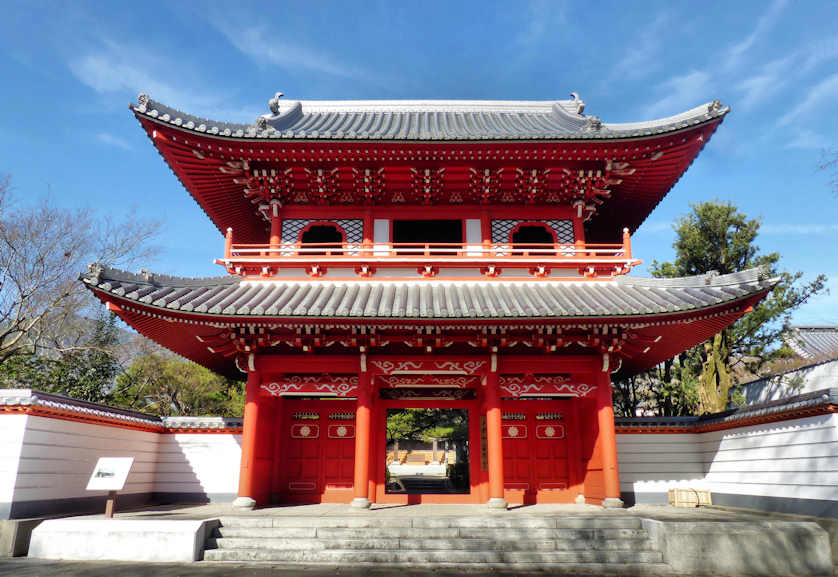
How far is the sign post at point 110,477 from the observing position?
9953 millimetres

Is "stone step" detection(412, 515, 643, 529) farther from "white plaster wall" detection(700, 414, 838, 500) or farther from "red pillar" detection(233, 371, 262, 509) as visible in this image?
"red pillar" detection(233, 371, 262, 509)

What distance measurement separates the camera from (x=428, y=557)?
9.34 metres

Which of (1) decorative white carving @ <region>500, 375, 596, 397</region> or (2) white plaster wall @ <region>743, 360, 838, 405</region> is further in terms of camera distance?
(2) white plaster wall @ <region>743, 360, 838, 405</region>

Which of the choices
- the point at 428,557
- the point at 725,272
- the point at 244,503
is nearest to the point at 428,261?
the point at 428,557

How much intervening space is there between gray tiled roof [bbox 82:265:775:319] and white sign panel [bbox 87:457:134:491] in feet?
10.7

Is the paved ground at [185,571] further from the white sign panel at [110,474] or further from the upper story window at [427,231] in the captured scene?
the upper story window at [427,231]

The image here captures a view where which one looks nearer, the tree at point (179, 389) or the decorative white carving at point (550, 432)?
the decorative white carving at point (550, 432)

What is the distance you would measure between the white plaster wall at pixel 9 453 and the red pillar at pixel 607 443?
1247 centimetres

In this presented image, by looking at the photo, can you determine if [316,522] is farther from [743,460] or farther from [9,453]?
[743,460]

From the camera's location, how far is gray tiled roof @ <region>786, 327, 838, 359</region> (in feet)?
116

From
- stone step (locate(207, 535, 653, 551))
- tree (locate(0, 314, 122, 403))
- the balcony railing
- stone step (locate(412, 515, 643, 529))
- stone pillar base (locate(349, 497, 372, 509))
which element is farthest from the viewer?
tree (locate(0, 314, 122, 403))

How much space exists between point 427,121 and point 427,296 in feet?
26.7

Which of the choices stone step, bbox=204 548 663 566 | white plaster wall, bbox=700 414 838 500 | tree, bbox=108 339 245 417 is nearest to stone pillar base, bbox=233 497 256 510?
stone step, bbox=204 548 663 566

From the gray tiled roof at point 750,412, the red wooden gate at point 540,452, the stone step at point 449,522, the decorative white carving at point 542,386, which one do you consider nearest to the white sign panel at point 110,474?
the stone step at point 449,522
